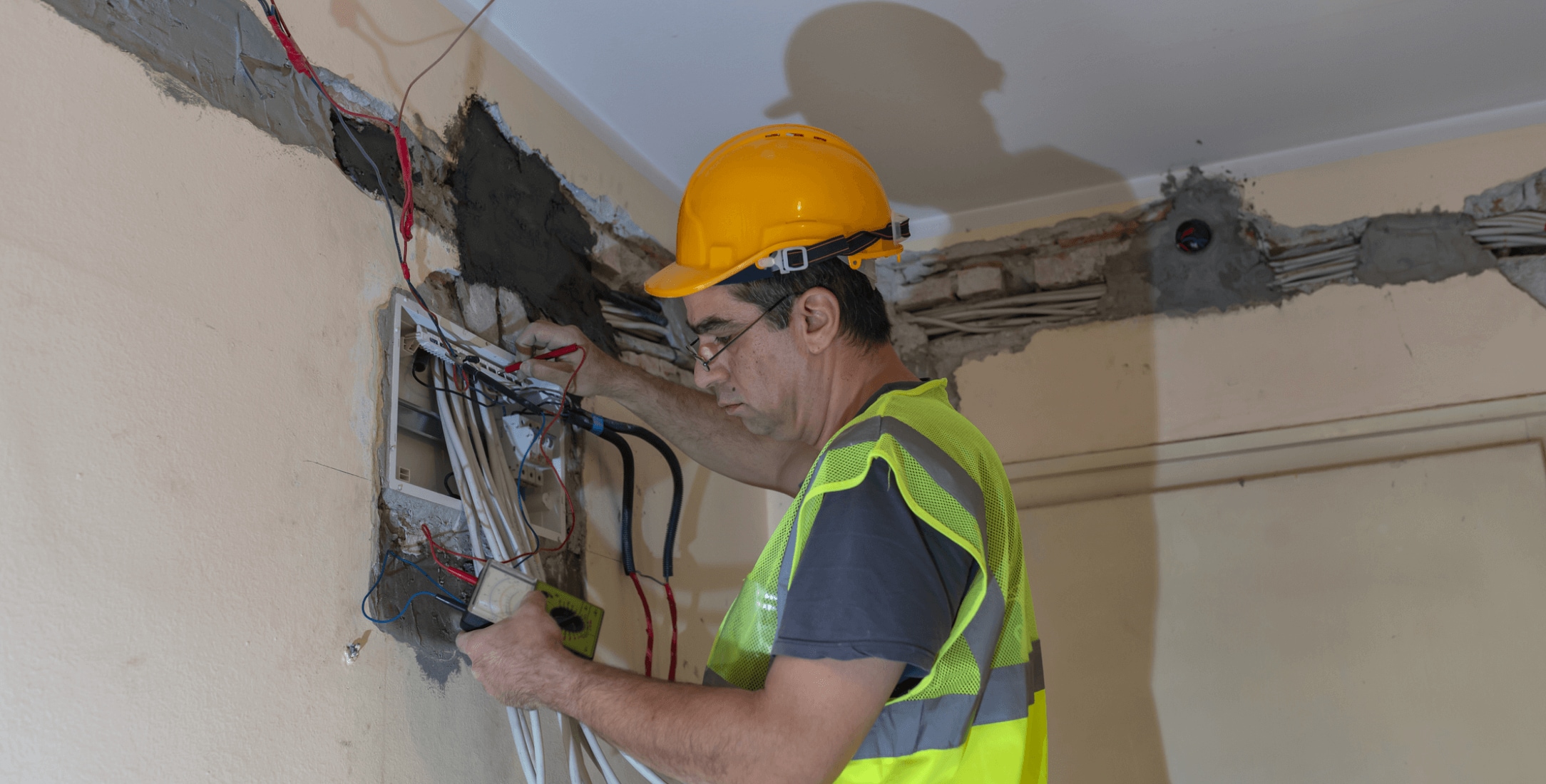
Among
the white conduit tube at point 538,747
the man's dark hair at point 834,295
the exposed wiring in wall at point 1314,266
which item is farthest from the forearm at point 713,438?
the exposed wiring in wall at point 1314,266

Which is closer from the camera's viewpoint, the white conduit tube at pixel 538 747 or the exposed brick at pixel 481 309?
the white conduit tube at pixel 538 747

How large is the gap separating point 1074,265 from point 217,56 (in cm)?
190

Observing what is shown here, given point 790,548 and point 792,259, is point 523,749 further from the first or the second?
point 792,259

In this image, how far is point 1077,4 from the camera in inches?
71.3

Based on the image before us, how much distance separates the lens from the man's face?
1455 millimetres

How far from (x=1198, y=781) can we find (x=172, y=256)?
6.84 ft

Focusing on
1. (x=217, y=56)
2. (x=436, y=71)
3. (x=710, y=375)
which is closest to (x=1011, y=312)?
(x=710, y=375)

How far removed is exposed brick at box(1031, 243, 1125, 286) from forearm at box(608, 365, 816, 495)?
3.33ft

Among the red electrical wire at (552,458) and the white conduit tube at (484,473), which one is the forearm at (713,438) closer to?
the red electrical wire at (552,458)

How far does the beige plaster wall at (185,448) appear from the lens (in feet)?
3.14

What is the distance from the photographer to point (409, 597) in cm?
138

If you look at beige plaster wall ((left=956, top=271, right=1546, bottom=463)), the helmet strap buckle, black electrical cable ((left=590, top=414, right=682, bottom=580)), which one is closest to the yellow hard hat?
the helmet strap buckle

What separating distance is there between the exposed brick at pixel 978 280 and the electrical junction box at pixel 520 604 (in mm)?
1520

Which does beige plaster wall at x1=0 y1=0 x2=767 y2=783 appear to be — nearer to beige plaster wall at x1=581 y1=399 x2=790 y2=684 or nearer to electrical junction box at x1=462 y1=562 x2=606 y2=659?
electrical junction box at x1=462 y1=562 x2=606 y2=659
